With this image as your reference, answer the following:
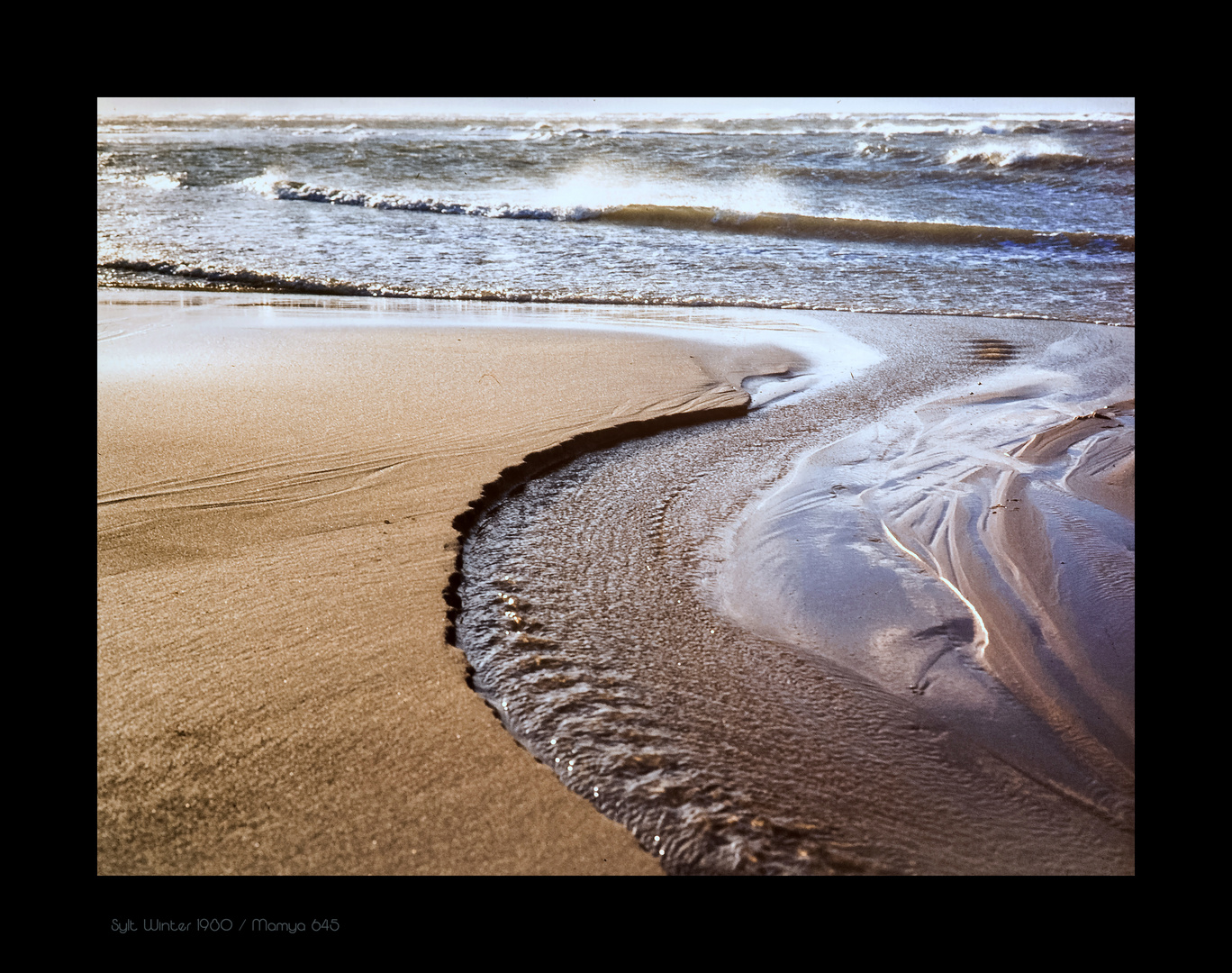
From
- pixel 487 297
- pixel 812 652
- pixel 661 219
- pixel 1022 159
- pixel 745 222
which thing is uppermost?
pixel 1022 159

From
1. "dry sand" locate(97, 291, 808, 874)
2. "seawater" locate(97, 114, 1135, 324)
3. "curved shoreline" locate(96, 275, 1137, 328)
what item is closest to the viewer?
"dry sand" locate(97, 291, 808, 874)

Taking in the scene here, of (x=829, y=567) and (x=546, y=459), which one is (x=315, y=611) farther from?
(x=829, y=567)

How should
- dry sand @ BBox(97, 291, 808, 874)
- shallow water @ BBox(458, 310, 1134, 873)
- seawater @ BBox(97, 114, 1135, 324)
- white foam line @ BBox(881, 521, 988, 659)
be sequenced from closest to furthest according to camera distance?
dry sand @ BBox(97, 291, 808, 874) → shallow water @ BBox(458, 310, 1134, 873) → white foam line @ BBox(881, 521, 988, 659) → seawater @ BBox(97, 114, 1135, 324)

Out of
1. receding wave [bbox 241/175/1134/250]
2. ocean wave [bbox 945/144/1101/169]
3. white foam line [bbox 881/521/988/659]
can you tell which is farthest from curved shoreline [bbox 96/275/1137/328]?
ocean wave [bbox 945/144/1101/169]

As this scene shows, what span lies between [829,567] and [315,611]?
1.71m

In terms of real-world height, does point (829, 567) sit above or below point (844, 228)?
below

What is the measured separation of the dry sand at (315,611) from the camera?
171cm

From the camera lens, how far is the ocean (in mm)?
1887

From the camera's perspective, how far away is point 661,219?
39.7 ft

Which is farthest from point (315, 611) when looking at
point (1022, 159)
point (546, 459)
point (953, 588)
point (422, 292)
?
point (1022, 159)

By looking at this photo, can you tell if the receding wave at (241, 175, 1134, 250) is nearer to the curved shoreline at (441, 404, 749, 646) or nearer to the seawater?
the seawater

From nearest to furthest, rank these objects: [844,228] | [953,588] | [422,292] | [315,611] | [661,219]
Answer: [315,611] < [953,588] < [422,292] < [844,228] < [661,219]

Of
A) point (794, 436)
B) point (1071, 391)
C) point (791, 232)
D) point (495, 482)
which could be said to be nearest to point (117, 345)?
point (495, 482)
